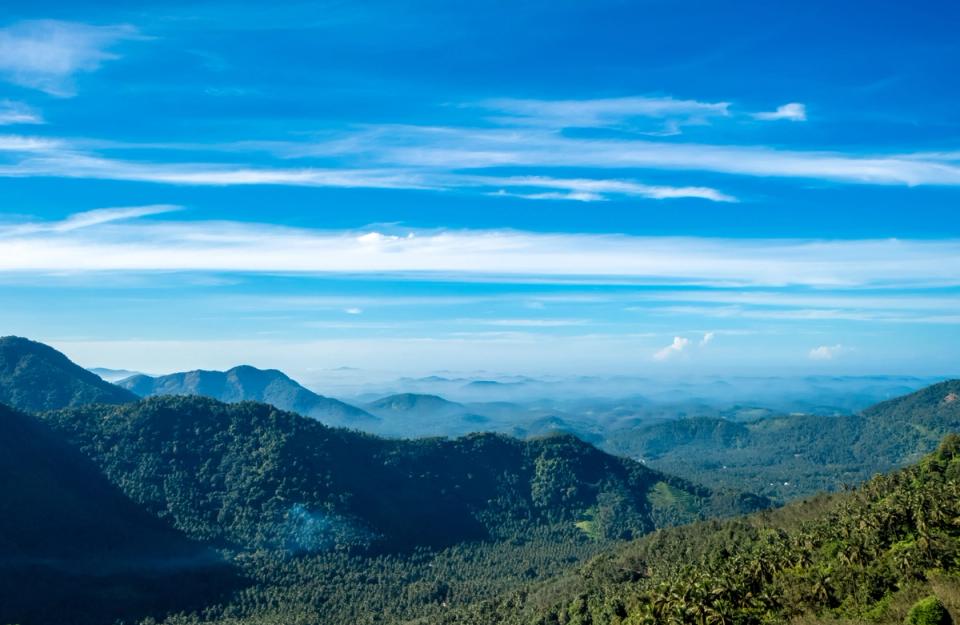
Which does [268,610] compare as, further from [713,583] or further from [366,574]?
[713,583]

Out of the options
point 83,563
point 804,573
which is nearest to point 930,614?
point 804,573

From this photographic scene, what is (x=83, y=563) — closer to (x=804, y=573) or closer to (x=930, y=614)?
(x=804, y=573)

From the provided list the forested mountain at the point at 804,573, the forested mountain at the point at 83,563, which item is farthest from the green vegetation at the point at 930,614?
the forested mountain at the point at 83,563

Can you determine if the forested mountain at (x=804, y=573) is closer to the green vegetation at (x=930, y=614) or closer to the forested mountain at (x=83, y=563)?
the green vegetation at (x=930, y=614)

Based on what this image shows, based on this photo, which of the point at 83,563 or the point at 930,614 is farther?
the point at 83,563

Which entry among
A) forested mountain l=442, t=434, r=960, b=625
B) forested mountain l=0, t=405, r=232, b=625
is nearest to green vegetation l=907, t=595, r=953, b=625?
forested mountain l=442, t=434, r=960, b=625

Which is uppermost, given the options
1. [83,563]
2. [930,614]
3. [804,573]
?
[930,614]

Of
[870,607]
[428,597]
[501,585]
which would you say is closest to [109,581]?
[428,597]

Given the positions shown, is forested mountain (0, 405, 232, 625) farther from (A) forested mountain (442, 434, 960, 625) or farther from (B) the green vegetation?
(B) the green vegetation
